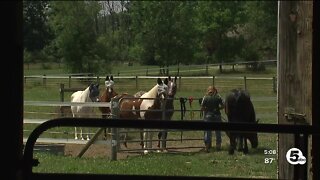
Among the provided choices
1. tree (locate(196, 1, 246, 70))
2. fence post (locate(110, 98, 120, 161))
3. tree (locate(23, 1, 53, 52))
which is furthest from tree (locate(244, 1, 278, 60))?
fence post (locate(110, 98, 120, 161))

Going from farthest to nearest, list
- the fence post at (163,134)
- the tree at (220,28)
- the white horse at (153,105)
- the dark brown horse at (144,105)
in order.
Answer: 1. the tree at (220,28)
2. the dark brown horse at (144,105)
3. the white horse at (153,105)
4. the fence post at (163,134)

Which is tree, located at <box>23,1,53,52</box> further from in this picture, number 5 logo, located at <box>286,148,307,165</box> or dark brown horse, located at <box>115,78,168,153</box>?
number 5 logo, located at <box>286,148,307,165</box>

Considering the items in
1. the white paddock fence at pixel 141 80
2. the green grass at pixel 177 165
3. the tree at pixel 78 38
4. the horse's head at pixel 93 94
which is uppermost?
the tree at pixel 78 38

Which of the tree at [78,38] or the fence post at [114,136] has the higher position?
the tree at [78,38]

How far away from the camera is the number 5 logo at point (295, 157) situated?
2045 mm

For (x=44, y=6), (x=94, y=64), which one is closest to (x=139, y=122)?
(x=94, y=64)

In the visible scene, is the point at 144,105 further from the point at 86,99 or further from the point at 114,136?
the point at 86,99

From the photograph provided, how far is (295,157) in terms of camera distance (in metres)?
2.08

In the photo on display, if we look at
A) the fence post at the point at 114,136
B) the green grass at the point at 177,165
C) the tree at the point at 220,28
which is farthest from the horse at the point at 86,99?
the tree at the point at 220,28

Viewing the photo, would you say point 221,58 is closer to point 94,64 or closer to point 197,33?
point 197,33

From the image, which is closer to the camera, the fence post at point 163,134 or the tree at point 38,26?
the fence post at point 163,134

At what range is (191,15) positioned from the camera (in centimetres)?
4088

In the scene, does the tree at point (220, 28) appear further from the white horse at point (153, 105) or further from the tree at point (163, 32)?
the white horse at point (153, 105)

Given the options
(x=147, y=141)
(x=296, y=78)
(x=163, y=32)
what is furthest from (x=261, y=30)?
(x=296, y=78)
